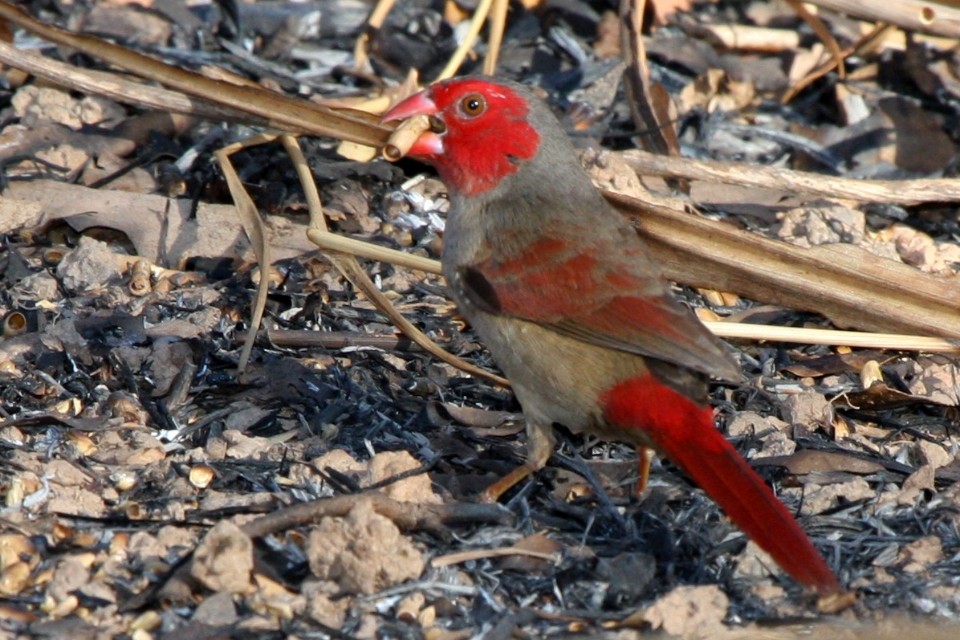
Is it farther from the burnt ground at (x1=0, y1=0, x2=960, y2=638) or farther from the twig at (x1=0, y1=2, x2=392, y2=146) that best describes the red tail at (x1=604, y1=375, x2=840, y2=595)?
the twig at (x1=0, y1=2, x2=392, y2=146)

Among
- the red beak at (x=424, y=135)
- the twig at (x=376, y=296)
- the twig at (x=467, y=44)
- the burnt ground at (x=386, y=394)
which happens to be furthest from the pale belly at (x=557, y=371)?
the twig at (x=467, y=44)

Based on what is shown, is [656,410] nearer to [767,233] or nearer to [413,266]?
[413,266]

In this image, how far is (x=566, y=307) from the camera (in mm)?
3951

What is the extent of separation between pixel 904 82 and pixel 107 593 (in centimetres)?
458

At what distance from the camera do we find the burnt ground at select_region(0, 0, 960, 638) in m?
3.35

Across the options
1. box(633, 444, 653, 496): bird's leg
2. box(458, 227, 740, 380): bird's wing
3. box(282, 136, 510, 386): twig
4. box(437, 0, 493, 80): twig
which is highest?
box(437, 0, 493, 80): twig

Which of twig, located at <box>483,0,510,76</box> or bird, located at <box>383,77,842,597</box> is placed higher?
twig, located at <box>483,0,510,76</box>

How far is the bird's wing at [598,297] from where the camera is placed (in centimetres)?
376

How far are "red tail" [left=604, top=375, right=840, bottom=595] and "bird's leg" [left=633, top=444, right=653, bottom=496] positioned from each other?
151 mm

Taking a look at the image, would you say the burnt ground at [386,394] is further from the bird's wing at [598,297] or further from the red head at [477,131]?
the red head at [477,131]

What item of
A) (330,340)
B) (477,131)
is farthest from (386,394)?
(477,131)

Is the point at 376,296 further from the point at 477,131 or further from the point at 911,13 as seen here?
the point at 911,13

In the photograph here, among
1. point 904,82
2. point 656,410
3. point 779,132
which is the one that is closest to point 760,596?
point 656,410

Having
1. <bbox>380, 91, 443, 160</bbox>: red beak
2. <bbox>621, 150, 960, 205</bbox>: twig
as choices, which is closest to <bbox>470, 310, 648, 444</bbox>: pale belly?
<bbox>380, 91, 443, 160</bbox>: red beak
